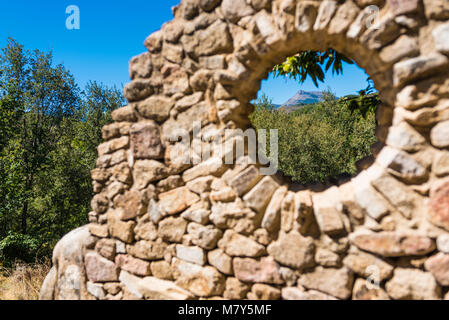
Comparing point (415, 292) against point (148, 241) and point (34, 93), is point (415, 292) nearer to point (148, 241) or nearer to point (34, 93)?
point (148, 241)

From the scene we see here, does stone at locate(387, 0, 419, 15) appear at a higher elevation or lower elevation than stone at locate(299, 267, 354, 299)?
higher

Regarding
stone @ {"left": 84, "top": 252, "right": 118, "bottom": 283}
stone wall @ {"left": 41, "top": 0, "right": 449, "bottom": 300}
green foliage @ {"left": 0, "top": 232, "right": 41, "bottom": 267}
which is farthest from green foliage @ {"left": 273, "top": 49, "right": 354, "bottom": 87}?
green foliage @ {"left": 0, "top": 232, "right": 41, "bottom": 267}

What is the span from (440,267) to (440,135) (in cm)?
80

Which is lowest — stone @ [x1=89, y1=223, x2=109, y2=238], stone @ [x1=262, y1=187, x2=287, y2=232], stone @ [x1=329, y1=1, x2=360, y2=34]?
stone @ [x1=89, y1=223, x2=109, y2=238]

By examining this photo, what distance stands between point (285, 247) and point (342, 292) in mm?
467

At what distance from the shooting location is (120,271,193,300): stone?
7.42 feet

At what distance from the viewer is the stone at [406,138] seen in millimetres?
1610

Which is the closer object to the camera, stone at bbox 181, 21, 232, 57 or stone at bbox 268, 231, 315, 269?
stone at bbox 268, 231, 315, 269

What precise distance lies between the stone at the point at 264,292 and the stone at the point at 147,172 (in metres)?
1.26

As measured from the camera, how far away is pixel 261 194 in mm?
2039

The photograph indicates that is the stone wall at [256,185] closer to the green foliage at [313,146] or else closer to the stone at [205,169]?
the stone at [205,169]

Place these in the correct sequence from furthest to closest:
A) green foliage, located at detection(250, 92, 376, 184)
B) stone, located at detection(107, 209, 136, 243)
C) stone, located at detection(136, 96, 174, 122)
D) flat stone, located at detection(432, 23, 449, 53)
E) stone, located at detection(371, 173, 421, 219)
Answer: green foliage, located at detection(250, 92, 376, 184), stone, located at detection(107, 209, 136, 243), stone, located at detection(136, 96, 174, 122), stone, located at detection(371, 173, 421, 219), flat stone, located at detection(432, 23, 449, 53)

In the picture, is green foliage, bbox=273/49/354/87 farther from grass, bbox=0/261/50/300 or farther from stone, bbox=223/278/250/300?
grass, bbox=0/261/50/300
